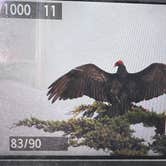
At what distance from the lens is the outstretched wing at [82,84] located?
8.26 ft

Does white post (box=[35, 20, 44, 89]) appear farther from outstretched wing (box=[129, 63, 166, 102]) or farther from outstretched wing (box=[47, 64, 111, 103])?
outstretched wing (box=[129, 63, 166, 102])

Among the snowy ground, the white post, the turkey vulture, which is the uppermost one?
the white post

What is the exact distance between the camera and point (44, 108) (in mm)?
2500

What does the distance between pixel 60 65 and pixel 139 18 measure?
2.19ft

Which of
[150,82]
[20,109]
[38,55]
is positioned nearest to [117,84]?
[150,82]

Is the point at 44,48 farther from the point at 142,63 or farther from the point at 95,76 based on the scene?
the point at 142,63

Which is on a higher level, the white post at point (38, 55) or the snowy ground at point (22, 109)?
the white post at point (38, 55)

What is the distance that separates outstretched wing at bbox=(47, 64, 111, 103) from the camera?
8.26ft

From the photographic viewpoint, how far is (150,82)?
2.60 m

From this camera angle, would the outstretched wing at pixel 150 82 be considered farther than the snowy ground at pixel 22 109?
Yes

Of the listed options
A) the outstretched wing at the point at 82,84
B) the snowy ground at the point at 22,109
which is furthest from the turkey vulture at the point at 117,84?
the snowy ground at the point at 22,109

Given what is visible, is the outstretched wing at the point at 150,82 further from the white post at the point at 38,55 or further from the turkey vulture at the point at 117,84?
the white post at the point at 38,55

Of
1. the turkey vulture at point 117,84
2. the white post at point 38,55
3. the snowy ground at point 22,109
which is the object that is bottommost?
the snowy ground at point 22,109

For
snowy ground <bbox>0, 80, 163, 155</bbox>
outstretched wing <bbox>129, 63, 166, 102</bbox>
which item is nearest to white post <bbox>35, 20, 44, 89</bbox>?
snowy ground <bbox>0, 80, 163, 155</bbox>
